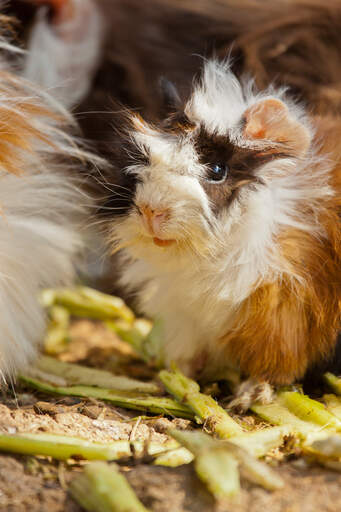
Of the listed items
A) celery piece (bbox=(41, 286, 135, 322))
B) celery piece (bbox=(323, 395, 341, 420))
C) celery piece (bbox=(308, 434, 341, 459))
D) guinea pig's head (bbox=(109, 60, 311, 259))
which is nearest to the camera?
celery piece (bbox=(308, 434, 341, 459))

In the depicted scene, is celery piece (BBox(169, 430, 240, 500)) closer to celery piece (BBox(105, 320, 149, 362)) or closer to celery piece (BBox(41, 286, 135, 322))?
celery piece (BBox(105, 320, 149, 362))

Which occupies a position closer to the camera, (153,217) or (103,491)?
(103,491)

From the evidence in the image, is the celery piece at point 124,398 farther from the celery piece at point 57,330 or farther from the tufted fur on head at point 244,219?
the celery piece at point 57,330

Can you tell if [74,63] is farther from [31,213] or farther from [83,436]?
[83,436]

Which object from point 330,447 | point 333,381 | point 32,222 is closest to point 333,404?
point 333,381

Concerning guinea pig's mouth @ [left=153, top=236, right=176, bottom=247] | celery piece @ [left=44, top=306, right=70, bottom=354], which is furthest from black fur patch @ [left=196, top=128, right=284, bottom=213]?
celery piece @ [left=44, top=306, right=70, bottom=354]

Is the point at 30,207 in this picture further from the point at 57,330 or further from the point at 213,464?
the point at 213,464
